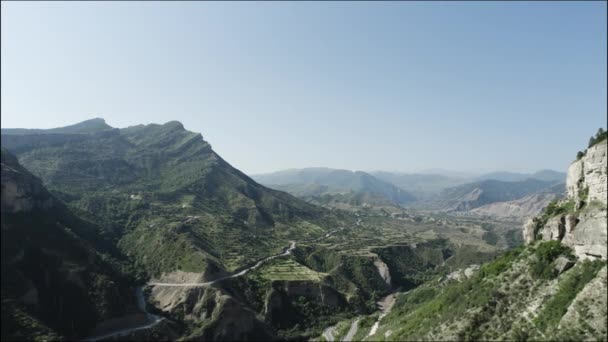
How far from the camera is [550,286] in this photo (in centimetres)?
6575

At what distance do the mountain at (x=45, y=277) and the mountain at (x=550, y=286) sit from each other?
81939 mm

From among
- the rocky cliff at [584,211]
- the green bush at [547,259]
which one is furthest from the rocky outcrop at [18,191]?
the rocky cliff at [584,211]

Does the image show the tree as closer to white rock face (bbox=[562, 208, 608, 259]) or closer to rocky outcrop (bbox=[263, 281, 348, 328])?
white rock face (bbox=[562, 208, 608, 259])

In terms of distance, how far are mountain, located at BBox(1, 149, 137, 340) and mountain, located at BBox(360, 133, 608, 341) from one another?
81.9 m

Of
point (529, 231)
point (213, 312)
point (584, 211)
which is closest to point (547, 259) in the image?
point (584, 211)

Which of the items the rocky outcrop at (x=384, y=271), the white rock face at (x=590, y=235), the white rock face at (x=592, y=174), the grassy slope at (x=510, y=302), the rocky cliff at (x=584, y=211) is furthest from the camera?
the rocky outcrop at (x=384, y=271)

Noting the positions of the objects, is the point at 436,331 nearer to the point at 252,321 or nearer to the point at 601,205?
the point at 601,205

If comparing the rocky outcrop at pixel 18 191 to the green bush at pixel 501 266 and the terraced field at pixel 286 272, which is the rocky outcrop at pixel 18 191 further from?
the green bush at pixel 501 266

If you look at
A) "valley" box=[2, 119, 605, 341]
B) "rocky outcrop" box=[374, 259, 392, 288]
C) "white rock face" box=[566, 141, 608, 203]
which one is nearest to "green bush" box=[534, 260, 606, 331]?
"valley" box=[2, 119, 605, 341]

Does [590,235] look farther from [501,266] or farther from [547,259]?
[501,266]

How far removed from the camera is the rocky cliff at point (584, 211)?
62.7 m

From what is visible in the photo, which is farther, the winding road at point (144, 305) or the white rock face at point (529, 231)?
the winding road at point (144, 305)

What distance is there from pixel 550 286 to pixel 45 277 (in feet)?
402

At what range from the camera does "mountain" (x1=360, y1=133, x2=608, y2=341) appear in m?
57.9
